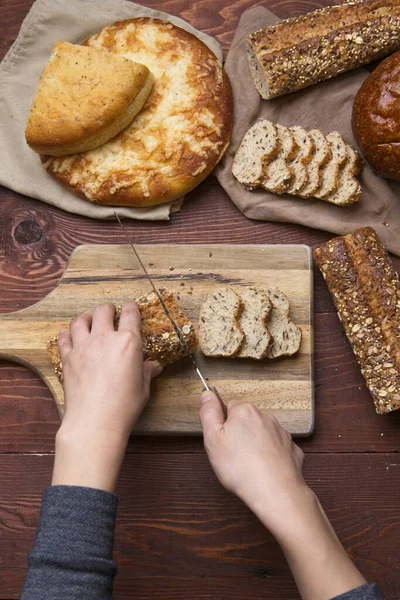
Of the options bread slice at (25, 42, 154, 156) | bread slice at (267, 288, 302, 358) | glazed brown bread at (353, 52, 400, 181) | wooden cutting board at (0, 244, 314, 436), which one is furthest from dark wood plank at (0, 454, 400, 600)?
bread slice at (25, 42, 154, 156)

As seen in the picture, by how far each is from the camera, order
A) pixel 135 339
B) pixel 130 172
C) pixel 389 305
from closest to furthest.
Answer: pixel 135 339, pixel 389 305, pixel 130 172

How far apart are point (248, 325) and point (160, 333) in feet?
1.15

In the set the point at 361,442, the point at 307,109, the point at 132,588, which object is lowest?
the point at 132,588

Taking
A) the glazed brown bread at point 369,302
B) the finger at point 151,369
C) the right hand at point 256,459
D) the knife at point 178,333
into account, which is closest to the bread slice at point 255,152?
the glazed brown bread at point 369,302

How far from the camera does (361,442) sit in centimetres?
250

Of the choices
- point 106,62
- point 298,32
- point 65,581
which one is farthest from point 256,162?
point 65,581

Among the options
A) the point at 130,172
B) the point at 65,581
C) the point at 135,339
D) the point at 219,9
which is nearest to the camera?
the point at 65,581

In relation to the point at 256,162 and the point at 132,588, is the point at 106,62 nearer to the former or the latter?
the point at 256,162

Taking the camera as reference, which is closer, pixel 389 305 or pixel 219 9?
pixel 389 305

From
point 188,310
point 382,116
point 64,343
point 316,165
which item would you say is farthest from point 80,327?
point 382,116

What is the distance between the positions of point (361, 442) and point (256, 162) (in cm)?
119

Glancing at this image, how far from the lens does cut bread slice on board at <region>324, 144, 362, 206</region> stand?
2471mm

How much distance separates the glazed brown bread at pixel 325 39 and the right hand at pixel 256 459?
1.31 m

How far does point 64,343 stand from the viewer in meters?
2.27
